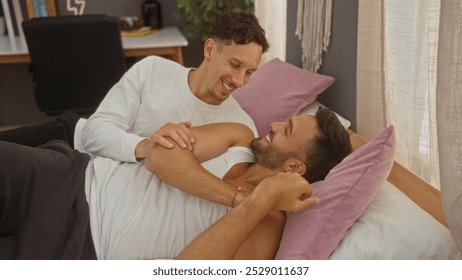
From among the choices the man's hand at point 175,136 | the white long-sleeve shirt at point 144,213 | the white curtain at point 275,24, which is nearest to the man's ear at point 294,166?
the white long-sleeve shirt at point 144,213

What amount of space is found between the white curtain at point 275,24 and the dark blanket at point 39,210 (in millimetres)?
1121

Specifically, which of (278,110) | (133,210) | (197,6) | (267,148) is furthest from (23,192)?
(197,6)

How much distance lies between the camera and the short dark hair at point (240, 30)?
3.63 feet

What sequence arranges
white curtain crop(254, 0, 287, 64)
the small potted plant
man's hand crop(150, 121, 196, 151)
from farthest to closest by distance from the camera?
the small potted plant → white curtain crop(254, 0, 287, 64) → man's hand crop(150, 121, 196, 151)

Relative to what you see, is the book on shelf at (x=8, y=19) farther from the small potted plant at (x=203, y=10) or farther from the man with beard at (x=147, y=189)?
the man with beard at (x=147, y=189)

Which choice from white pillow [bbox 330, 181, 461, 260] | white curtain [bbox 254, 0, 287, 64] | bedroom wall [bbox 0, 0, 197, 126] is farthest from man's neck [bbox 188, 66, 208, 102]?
bedroom wall [bbox 0, 0, 197, 126]

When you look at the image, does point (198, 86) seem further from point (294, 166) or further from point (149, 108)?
point (294, 166)

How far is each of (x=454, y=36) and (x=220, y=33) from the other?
611 mm

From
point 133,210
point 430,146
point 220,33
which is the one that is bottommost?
point 133,210

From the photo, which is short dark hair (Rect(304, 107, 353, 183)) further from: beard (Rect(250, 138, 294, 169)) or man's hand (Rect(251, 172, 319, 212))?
man's hand (Rect(251, 172, 319, 212))

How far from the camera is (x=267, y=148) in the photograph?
1.00 metres

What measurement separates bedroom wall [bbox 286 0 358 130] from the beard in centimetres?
41

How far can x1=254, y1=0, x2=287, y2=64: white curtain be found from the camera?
5.81 feet
